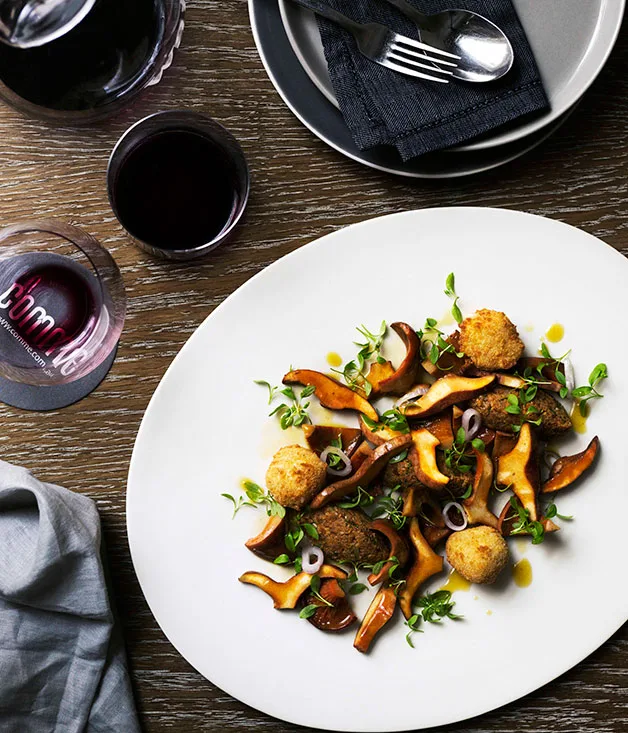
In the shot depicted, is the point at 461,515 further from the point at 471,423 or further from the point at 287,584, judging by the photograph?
the point at 287,584

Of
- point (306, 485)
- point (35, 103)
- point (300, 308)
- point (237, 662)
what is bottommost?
point (237, 662)

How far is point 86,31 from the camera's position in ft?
3.66

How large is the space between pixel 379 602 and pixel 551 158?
0.74 meters

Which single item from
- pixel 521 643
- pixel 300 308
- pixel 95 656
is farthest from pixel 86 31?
pixel 521 643

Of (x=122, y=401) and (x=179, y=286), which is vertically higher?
(x=179, y=286)

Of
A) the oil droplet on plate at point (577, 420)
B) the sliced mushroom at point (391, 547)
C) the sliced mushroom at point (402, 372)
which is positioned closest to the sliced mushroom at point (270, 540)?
the sliced mushroom at point (391, 547)

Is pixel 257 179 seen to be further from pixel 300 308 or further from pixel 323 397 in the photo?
pixel 323 397

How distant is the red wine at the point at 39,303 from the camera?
1.21 meters

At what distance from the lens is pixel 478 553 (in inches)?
47.3

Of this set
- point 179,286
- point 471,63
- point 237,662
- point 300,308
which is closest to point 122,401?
point 179,286

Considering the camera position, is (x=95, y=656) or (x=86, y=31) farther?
(x=95, y=656)

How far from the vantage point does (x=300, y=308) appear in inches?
50.9

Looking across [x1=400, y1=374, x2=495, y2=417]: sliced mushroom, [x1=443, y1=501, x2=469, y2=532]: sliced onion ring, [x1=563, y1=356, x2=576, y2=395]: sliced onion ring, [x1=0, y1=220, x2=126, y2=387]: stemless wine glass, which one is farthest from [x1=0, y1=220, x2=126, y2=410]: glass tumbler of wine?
[x1=563, y1=356, x2=576, y2=395]: sliced onion ring

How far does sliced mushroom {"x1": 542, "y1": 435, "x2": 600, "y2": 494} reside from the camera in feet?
4.13
